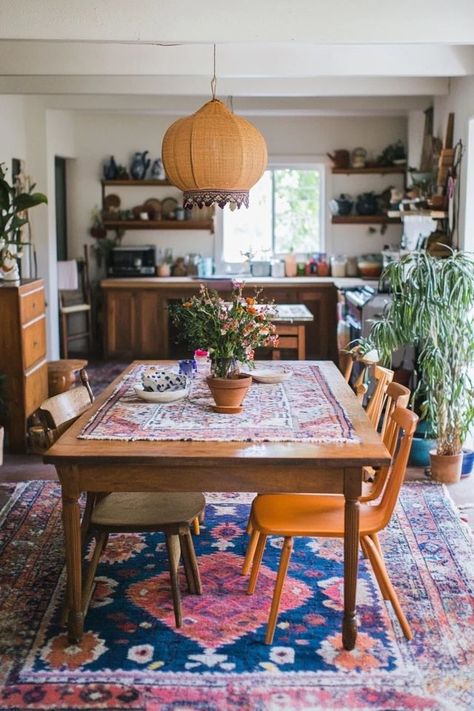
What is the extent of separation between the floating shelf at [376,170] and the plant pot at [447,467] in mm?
5454

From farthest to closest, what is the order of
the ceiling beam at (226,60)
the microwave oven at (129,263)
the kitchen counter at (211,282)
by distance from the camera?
1. the microwave oven at (129,263)
2. the kitchen counter at (211,282)
3. the ceiling beam at (226,60)

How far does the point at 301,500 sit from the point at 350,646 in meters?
0.63

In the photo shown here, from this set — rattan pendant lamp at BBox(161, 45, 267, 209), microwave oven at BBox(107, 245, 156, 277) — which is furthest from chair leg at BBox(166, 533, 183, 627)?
microwave oven at BBox(107, 245, 156, 277)

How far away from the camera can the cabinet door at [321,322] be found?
1002 cm

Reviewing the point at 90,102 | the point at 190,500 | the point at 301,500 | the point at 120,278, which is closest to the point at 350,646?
the point at 301,500

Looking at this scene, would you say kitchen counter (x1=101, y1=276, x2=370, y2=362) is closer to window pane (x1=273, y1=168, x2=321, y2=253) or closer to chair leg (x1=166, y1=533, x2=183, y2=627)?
window pane (x1=273, y1=168, x2=321, y2=253)

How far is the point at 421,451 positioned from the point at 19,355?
2747mm

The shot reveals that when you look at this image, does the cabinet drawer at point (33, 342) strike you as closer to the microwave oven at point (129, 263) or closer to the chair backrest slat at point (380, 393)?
the chair backrest slat at point (380, 393)

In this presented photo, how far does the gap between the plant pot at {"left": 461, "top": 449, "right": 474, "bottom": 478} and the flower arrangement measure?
2.34 m

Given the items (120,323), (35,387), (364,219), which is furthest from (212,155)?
(364,219)

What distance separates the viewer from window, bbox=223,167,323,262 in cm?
1084

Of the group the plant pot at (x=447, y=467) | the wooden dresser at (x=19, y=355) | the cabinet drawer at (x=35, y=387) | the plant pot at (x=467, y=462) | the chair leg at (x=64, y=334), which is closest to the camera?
the plant pot at (x=447, y=467)

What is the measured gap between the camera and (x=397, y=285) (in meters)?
5.51

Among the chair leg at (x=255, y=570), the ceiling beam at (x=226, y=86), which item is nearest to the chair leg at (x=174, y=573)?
the chair leg at (x=255, y=570)
